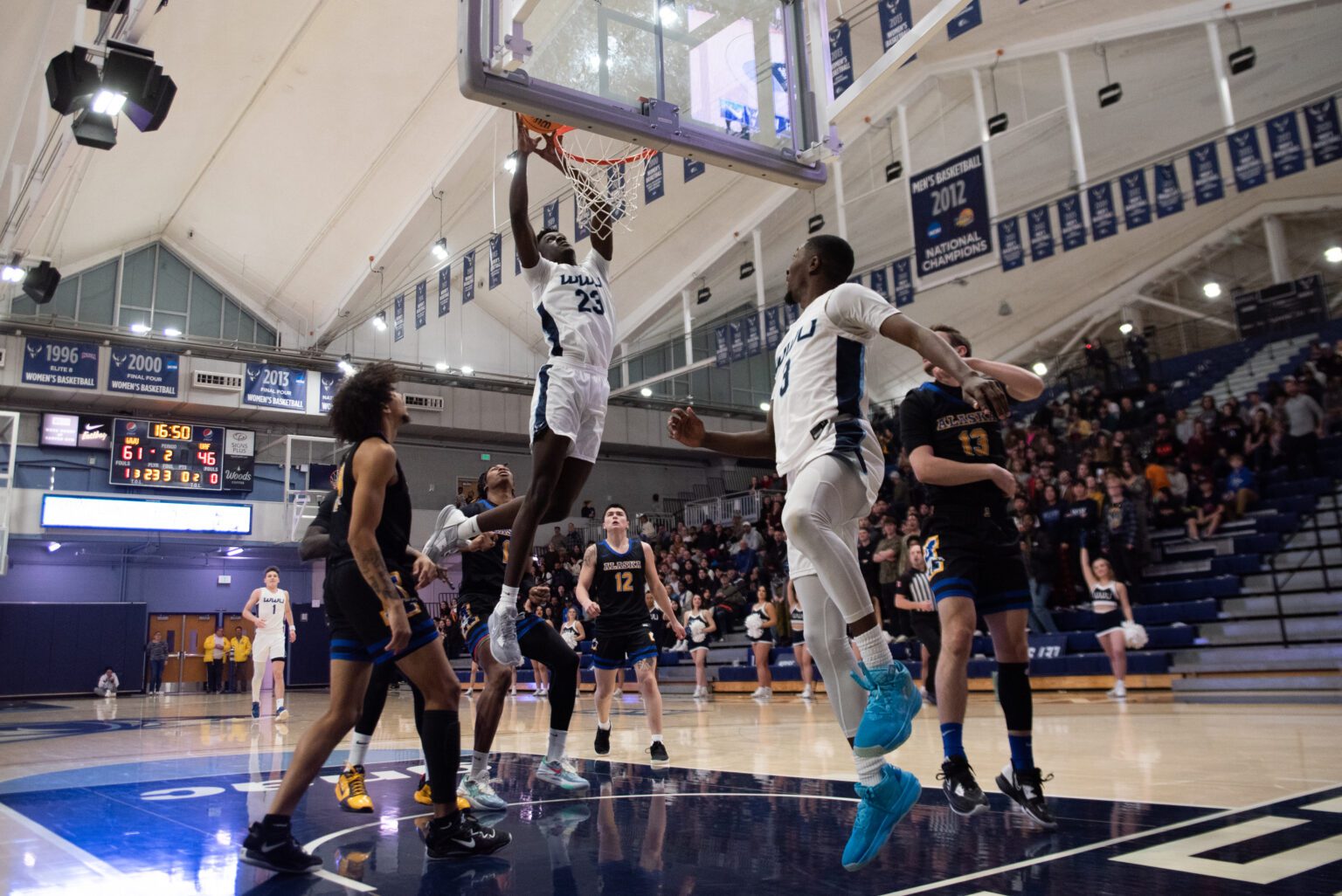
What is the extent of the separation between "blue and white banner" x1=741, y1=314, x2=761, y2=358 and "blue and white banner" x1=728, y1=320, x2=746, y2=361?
57 mm

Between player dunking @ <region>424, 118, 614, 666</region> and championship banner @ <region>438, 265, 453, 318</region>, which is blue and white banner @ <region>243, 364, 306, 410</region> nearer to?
championship banner @ <region>438, 265, 453, 318</region>

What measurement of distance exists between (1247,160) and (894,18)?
5.88m

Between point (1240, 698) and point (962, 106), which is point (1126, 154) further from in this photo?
point (1240, 698)

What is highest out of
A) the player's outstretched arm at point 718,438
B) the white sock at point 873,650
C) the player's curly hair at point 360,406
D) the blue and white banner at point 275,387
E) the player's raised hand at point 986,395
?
the blue and white banner at point 275,387

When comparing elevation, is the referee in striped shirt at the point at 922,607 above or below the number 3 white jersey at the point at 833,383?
below

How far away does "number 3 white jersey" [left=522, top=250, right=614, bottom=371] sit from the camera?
178 inches

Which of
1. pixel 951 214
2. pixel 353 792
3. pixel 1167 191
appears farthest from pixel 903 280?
pixel 353 792

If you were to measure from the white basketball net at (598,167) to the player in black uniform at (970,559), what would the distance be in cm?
233

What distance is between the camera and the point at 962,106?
1905 centimetres

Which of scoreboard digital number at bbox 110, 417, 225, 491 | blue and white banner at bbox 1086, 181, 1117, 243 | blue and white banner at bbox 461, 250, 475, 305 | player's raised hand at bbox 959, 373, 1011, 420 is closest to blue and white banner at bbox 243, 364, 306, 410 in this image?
scoreboard digital number at bbox 110, 417, 225, 491

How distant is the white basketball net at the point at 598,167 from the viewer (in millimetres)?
5613

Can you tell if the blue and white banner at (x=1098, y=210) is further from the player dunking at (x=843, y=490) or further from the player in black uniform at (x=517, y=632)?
the player dunking at (x=843, y=490)

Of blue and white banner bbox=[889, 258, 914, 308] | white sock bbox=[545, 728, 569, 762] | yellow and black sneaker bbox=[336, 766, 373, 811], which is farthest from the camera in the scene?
blue and white banner bbox=[889, 258, 914, 308]

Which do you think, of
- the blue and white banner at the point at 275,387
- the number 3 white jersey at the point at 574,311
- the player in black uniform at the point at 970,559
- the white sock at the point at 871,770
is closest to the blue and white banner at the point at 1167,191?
the player in black uniform at the point at 970,559
